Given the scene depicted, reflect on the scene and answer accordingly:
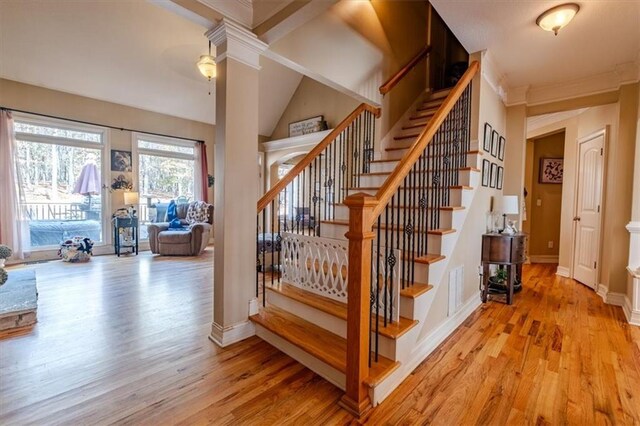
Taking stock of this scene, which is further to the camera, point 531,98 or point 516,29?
point 531,98

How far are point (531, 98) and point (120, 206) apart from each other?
24.0ft

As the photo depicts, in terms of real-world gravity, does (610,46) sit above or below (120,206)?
above

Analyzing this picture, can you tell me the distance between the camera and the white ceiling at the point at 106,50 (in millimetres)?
4117

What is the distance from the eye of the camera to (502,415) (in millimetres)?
1600

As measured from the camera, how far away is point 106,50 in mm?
4758

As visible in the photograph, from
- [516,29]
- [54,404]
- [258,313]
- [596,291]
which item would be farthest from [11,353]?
[596,291]

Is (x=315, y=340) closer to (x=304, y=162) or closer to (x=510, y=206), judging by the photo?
(x=304, y=162)

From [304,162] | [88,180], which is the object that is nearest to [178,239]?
[88,180]

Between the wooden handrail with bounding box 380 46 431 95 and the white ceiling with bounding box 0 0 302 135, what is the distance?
2.82 metres

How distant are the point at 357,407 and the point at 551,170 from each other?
20.8 ft

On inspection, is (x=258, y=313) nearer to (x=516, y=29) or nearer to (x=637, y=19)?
(x=516, y=29)

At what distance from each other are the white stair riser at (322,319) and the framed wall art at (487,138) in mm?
2128

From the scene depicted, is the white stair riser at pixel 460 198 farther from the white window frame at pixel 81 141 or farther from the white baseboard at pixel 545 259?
the white window frame at pixel 81 141

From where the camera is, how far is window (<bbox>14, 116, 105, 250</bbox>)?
16.6 feet
